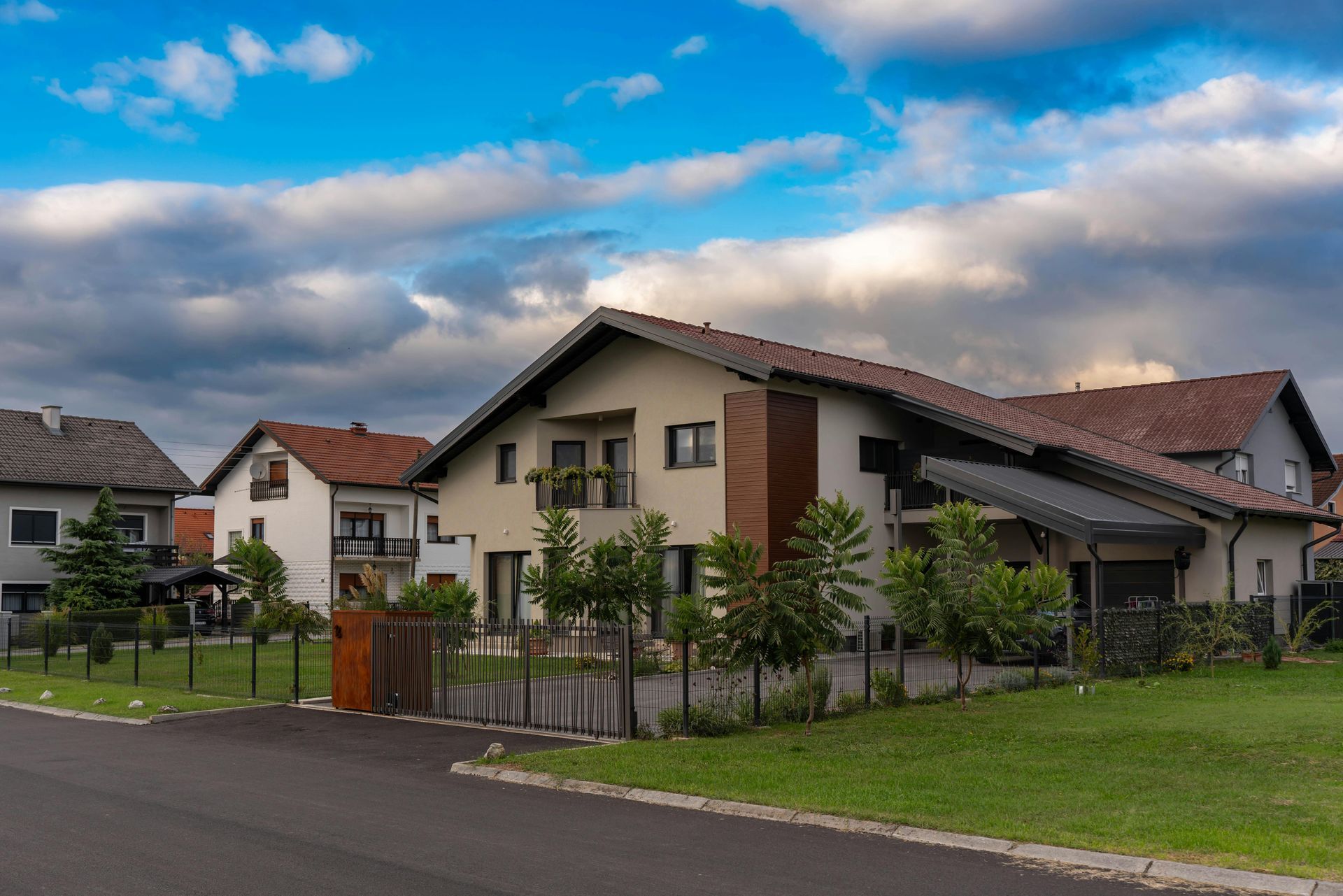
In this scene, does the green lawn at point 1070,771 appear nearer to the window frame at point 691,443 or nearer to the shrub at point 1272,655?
the shrub at point 1272,655

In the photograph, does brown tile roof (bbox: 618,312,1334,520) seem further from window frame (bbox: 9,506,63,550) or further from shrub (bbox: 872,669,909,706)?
window frame (bbox: 9,506,63,550)

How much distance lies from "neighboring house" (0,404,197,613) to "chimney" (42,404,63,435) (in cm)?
3

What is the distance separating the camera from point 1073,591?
3072 cm

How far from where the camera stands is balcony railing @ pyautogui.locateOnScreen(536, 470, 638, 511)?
31.9 m

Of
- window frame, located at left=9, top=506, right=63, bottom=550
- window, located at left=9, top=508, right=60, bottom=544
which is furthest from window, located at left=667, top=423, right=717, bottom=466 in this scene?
window, located at left=9, top=508, right=60, bottom=544

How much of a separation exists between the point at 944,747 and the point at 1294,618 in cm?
2048

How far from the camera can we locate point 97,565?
47.2 metres

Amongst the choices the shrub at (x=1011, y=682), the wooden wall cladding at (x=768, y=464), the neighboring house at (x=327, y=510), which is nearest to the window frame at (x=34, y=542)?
the neighboring house at (x=327, y=510)

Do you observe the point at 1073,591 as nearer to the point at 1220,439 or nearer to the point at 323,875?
the point at 1220,439

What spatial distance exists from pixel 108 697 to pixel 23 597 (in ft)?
94.1

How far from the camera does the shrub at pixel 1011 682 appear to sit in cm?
2072

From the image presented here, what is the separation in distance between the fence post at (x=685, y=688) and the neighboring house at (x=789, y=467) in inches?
435

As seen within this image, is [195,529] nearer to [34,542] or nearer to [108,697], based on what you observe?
[34,542]

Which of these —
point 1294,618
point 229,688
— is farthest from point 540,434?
point 1294,618
